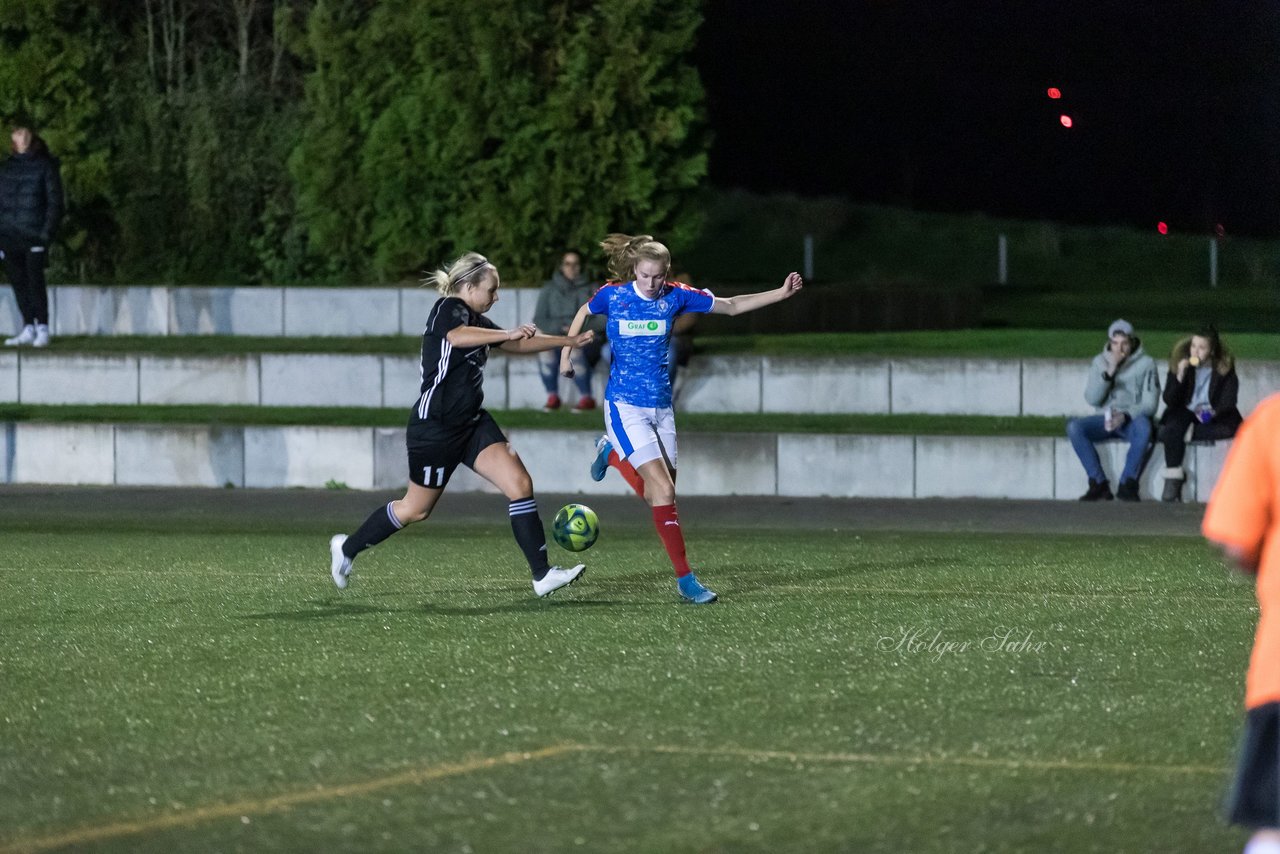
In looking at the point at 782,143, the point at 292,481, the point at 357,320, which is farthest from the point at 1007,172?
the point at 292,481

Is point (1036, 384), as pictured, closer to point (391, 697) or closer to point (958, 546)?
point (958, 546)

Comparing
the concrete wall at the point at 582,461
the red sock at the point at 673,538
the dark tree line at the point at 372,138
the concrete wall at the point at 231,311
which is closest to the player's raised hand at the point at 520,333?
the red sock at the point at 673,538

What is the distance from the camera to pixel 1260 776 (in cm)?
470

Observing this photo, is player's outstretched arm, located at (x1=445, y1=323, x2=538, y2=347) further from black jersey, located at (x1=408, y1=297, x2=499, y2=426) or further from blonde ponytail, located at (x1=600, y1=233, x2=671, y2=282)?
blonde ponytail, located at (x1=600, y1=233, x2=671, y2=282)

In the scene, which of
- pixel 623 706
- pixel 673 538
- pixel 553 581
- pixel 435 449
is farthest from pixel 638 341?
pixel 623 706

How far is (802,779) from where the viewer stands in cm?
634

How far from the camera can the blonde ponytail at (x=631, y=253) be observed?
11.0 m

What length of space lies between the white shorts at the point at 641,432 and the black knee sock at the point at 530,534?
1.94 ft

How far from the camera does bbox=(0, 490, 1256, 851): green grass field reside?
5840 mm

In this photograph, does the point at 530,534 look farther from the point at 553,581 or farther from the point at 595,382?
the point at 595,382

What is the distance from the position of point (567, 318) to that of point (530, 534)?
9.30 metres

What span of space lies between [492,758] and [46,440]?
13864mm

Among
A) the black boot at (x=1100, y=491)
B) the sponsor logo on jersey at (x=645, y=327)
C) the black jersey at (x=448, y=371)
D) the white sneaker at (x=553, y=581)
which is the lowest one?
the black boot at (x=1100, y=491)

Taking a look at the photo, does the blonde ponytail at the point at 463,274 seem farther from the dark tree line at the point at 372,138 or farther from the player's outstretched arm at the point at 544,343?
the dark tree line at the point at 372,138
